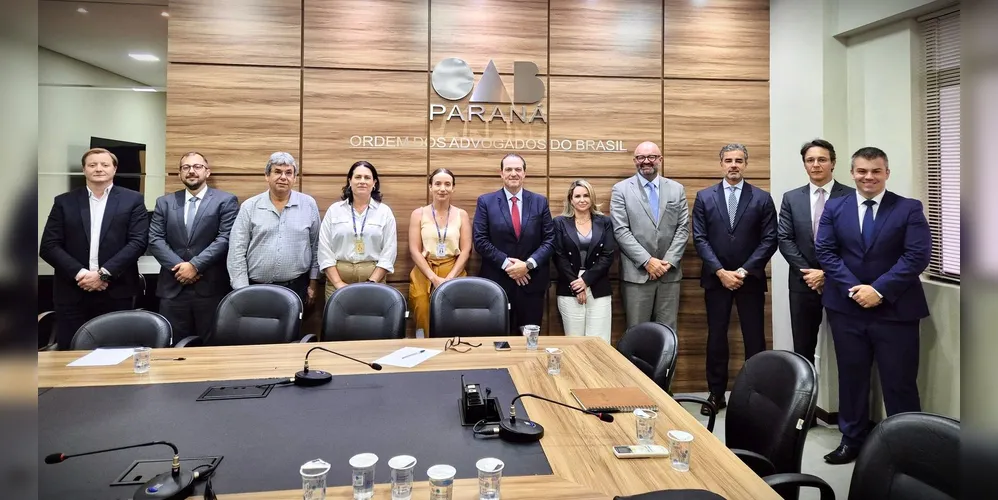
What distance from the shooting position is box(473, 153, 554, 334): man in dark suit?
15.2 feet

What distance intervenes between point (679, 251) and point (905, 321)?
174 cm

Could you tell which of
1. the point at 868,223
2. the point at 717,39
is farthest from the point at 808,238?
the point at 717,39

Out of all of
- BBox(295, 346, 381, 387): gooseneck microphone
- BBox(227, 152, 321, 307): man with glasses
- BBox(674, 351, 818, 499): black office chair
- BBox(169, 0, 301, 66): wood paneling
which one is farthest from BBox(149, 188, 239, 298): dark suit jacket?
BBox(674, 351, 818, 499): black office chair

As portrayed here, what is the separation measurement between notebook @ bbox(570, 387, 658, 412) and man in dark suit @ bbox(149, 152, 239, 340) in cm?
343

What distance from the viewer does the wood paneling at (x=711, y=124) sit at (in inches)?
207

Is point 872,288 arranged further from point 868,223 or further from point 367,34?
point 367,34

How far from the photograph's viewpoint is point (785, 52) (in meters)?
5.07

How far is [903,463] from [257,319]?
325 cm

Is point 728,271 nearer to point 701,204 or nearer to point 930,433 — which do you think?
point 701,204

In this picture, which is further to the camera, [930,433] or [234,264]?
[234,264]

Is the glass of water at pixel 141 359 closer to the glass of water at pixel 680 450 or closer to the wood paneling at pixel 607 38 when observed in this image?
the glass of water at pixel 680 450

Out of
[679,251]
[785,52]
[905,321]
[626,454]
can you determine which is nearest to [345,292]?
[626,454]

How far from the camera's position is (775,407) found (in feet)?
6.82

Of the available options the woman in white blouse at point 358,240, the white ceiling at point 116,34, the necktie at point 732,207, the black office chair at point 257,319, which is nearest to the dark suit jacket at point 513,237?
the woman in white blouse at point 358,240
